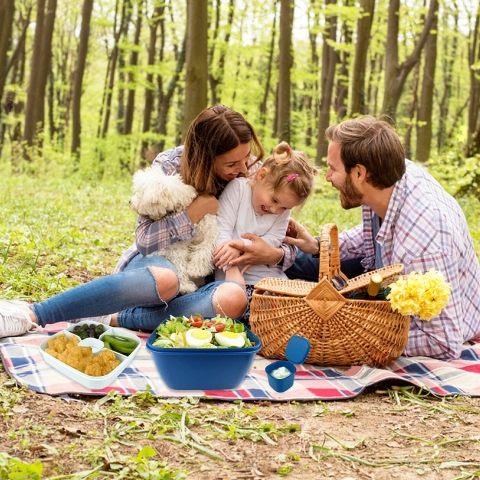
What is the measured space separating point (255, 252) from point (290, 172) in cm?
49

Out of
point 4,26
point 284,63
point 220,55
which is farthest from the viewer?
point 220,55

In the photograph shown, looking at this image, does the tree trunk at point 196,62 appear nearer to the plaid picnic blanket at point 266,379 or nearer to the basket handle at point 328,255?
the basket handle at point 328,255

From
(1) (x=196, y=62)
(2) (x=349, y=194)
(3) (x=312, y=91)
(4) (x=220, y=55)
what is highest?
(4) (x=220, y=55)

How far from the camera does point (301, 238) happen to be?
12.7ft

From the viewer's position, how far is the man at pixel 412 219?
3.09 m

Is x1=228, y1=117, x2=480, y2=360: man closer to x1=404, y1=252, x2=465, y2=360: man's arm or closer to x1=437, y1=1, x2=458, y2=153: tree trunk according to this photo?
x1=404, y1=252, x2=465, y2=360: man's arm

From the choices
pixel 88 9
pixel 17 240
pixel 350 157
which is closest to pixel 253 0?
pixel 88 9

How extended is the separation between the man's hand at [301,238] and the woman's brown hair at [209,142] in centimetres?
65

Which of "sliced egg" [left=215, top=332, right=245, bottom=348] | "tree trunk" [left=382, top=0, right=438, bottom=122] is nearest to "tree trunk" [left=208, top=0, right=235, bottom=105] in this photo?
"tree trunk" [left=382, top=0, right=438, bottom=122]

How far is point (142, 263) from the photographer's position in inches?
131

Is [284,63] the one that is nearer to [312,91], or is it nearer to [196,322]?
[312,91]

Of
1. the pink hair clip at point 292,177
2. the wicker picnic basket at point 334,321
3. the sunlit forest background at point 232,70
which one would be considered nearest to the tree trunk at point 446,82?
the sunlit forest background at point 232,70

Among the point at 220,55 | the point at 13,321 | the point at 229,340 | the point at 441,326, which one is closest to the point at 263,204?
the point at 229,340

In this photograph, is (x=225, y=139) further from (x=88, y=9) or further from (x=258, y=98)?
(x=258, y=98)
